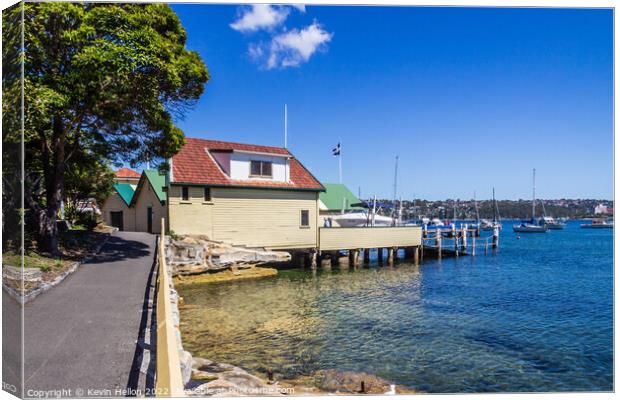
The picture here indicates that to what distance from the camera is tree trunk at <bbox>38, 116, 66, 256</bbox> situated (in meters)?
15.8

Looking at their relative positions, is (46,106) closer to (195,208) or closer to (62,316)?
(62,316)

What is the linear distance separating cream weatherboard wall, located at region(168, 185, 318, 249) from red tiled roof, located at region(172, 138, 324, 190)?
0.42m

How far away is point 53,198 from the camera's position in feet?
55.0

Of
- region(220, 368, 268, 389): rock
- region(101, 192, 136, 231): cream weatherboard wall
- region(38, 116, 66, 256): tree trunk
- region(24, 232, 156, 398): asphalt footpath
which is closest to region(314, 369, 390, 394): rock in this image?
region(220, 368, 268, 389): rock

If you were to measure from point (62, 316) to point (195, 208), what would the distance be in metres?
15.1

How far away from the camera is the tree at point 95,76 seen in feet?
42.0

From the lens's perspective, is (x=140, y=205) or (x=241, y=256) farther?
(x=140, y=205)

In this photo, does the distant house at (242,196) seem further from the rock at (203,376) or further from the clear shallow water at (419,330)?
the rock at (203,376)

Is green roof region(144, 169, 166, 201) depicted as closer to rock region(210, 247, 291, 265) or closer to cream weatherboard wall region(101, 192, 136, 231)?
cream weatherboard wall region(101, 192, 136, 231)

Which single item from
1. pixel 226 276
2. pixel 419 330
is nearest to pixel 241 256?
pixel 226 276

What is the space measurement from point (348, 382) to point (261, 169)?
18.7 metres

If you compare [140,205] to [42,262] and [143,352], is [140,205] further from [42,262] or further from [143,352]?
[143,352]

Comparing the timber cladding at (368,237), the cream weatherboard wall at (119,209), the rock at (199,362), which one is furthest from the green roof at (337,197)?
the rock at (199,362)

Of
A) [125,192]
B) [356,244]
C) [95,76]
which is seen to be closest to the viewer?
[95,76]
